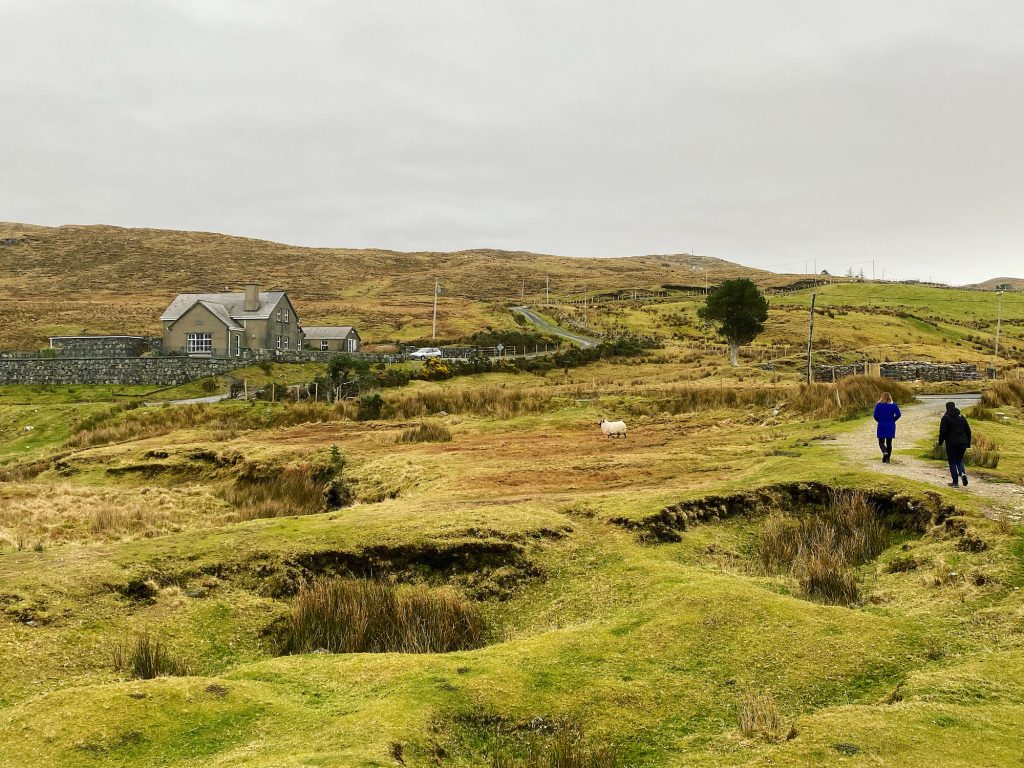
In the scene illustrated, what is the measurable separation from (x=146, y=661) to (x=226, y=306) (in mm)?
67270

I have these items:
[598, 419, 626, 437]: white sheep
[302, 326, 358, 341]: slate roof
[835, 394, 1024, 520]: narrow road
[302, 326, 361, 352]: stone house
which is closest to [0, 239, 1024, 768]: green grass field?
[835, 394, 1024, 520]: narrow road

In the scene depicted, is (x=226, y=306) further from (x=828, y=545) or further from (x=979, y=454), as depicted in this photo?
(x=828, y=545)

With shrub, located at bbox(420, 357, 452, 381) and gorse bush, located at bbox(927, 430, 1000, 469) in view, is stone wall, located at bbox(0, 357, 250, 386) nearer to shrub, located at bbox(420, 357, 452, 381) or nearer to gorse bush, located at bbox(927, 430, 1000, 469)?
shrub, located at bbox(420, 357, 452, 381)

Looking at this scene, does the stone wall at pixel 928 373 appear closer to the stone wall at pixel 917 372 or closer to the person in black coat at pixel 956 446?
the stone wall at pixel 917 372

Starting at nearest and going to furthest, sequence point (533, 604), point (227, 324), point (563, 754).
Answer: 1. point (563, 754)
2. point (533, 604)
3. point (227, 324)

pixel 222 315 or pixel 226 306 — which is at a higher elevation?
pixel 226 306

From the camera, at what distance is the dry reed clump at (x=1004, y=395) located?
27.8 meters

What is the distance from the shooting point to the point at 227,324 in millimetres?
67375

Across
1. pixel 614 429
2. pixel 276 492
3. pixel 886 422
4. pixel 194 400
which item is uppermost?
pixel 886 422

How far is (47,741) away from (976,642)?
9.12 metres

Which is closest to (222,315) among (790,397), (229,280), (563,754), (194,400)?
(194,400)

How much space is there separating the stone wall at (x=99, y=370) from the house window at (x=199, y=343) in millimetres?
11097

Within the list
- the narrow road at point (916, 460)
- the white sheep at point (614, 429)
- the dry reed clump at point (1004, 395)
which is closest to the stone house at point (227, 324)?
the white sheep at point (614, 429)

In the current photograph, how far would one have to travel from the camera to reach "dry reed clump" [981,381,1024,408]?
91.1ft
